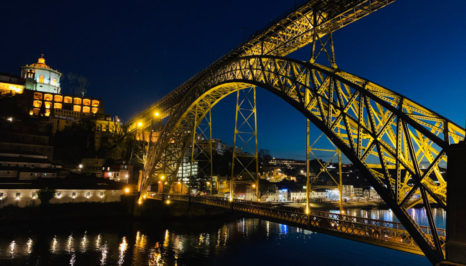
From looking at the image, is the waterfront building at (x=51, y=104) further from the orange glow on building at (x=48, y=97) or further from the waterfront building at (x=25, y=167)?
the waterfront building at (x=25, y=167)

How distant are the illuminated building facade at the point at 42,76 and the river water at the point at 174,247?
59341 millimetres

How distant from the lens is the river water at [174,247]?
1011 inches

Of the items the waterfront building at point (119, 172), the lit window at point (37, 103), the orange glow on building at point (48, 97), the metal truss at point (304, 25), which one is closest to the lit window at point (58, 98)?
→ the orange glow on building at point (48, 97)

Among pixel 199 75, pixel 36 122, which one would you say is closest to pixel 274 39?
pixel 199 75

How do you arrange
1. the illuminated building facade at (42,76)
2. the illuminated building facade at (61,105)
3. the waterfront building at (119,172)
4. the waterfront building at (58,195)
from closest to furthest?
the waterfront building at (58,195) → the waterfront building at (119,172) → the illuminated building facade at (61,105) → the illuminated building facade at (42,76)

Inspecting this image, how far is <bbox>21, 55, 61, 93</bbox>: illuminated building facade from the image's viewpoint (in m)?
83.8

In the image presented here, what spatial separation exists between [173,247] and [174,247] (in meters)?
0.09

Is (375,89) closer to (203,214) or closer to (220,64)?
(220,64)

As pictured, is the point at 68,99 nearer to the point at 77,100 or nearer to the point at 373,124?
the point at 77,100

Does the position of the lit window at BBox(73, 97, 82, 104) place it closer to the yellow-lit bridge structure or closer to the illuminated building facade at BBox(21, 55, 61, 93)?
the illuminated building facade at BBox(21, 55, 61, 93)

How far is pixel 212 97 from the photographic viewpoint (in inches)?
1211

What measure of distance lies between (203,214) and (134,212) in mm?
9895

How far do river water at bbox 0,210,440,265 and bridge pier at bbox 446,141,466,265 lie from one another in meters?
17.5

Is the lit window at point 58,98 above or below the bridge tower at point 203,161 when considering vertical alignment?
above
